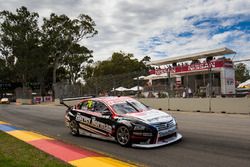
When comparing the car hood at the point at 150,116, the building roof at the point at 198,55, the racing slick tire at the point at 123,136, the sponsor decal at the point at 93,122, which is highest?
the building roof at the point at 198,55

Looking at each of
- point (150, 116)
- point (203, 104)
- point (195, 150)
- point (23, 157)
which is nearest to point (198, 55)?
point (203, 104)

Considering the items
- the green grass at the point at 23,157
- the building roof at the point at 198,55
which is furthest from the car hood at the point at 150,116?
the building roof at the point at 198,55

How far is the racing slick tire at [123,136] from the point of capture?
866 cm

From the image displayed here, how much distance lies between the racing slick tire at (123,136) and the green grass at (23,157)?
2.16 meters

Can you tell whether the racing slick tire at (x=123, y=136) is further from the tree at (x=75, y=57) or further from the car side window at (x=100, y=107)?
the tree at (x=75, y=57)

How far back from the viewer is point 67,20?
62281 mm

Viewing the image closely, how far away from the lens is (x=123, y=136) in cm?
887

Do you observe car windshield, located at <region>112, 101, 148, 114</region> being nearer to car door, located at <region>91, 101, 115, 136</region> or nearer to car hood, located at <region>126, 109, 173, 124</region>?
car door, located at <region>91, 101, 115, 136</region>

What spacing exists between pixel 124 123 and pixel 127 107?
100 centimetres

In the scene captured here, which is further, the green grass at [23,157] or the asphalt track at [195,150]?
the asphalt track at [195,150]

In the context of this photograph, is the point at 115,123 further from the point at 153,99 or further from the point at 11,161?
the point at 153,99

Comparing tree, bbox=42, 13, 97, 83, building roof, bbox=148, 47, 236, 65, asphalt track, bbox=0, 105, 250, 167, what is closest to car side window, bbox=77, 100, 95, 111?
asphalt track, bbox=0, 105, 250, 167

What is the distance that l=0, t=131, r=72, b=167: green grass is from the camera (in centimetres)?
670

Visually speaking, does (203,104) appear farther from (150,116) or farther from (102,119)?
(150,116)
